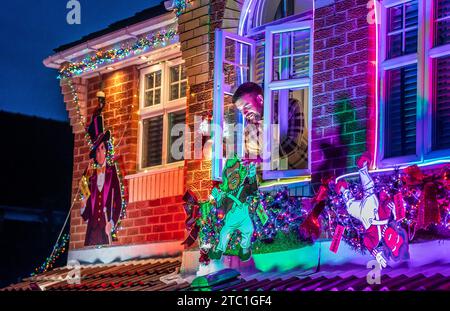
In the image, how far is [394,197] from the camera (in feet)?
29.1

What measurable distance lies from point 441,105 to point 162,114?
5.70m

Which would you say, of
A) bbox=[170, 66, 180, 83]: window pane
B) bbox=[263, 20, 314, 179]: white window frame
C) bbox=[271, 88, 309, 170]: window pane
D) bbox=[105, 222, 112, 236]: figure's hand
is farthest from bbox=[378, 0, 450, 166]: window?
bbox=[105, 222, 112, 236]: figure's hand

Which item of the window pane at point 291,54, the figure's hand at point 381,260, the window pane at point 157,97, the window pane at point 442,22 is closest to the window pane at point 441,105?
the window pane at point 442,22

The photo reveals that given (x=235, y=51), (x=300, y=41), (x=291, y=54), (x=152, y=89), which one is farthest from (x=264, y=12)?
(x=152, y=89)

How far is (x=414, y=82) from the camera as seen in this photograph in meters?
9.59

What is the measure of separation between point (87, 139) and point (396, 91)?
21.3 ft

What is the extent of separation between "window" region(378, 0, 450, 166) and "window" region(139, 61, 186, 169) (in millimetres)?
4428

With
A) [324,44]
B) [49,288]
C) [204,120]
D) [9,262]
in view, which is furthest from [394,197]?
[9,262]

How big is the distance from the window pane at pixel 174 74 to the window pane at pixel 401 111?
484 centimetres

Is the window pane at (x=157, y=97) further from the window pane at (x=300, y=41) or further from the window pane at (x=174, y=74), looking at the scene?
the window pane at (x=300, y=41)

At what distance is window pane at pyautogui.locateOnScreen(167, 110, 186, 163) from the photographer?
1361cm

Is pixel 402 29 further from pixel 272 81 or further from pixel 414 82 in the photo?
pixel 272 81

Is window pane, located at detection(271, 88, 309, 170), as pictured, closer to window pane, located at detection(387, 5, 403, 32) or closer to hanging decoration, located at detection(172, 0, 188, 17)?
window pane, located at detection(387, 5, 403, 32)

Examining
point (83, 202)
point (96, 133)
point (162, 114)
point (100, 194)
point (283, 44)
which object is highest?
point (283, 44)
